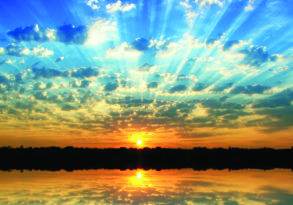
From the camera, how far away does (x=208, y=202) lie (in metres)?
28.8

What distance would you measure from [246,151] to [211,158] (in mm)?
12180

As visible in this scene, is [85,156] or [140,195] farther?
[85,156]

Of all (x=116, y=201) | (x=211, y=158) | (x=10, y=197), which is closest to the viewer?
(x=116, y=201)

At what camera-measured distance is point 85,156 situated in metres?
148

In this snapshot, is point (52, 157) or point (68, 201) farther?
point (52, 157)

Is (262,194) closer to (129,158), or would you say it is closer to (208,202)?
(208,202)

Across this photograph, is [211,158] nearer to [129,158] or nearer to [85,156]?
[129,158]

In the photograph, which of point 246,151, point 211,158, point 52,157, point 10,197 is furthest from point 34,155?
point 10,197

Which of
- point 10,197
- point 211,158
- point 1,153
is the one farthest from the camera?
point 211,158

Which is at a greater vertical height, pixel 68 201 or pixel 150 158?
pixel 150 158

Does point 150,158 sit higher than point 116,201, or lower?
higher

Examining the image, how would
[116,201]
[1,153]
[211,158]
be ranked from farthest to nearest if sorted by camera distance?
[211,158]
[1,153]
[116,201]

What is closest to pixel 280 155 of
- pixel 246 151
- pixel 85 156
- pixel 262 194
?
pixel 246 151

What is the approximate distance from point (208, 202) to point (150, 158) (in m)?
121
